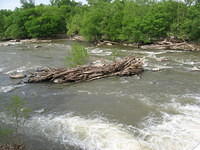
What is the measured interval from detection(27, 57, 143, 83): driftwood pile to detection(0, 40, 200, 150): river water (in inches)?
24.2

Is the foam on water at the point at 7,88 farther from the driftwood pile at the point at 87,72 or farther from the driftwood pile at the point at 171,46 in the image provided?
the driftwood pile at the point at 171,46

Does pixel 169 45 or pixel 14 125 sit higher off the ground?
pixel 169 45

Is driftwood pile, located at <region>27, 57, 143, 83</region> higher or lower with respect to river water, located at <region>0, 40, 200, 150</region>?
higher

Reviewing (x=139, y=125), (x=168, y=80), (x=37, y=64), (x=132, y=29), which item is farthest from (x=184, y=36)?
(x=139, y=125)

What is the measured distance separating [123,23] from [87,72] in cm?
2141

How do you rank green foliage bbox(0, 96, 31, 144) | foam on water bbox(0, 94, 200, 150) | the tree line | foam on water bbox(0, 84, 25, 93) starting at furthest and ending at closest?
1. the tree line
2. foam on water bbox(0, 84, 25, 93)
3. green foliage bbox(0, 96, 31, 144)
4. foam on water bbox(0, 94, 200, 150)

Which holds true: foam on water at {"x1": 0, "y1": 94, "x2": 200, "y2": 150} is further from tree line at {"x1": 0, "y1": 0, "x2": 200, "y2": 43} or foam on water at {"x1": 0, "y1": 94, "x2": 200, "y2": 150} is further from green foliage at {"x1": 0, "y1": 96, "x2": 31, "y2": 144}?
tree line at {"x1": 0, "y1": 0, "x2": 200, "y2": 43}

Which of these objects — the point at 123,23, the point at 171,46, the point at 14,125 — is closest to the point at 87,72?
the point at 14,125

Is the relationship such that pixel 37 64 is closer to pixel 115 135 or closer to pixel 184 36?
pixel 115 135

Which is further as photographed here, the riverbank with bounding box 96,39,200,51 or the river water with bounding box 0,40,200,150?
the riverbank with bounding box 96,39,200,51

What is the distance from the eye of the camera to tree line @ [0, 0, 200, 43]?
3247cm

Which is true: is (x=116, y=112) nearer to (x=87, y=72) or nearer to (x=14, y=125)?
(x=14, y=125)

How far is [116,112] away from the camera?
10938 millimetres

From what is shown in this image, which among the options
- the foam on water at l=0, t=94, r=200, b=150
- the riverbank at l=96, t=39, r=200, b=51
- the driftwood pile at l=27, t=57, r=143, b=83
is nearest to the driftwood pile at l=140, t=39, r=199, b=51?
the riverbank at l=96, t=39, r=200, b=51
